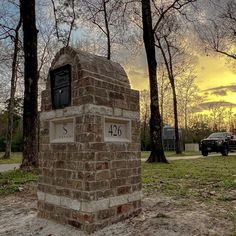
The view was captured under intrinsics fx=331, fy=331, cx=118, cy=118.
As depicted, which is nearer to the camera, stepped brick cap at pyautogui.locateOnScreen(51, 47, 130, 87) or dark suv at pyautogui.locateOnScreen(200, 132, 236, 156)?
stepped brick cap at pyautogui.locateOnScreen(51, 47, 130, 87)

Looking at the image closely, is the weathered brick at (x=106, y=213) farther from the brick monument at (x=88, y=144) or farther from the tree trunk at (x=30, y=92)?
the tree trunk at (x=30, y=92)

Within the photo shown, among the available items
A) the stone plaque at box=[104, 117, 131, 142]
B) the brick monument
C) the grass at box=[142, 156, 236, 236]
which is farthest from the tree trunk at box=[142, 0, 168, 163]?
the stone plaque at box=[104, 117, 131, 142]

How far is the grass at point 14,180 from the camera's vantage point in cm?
832

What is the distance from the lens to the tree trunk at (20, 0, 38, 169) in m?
11.1

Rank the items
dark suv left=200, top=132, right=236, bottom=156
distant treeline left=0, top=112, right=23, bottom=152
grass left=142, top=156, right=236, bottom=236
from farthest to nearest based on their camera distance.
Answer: distant treeline left=0, top=112, right=23, bottom=152 → dark suv left=200, top=132, right=236, bottom=156 → grass left=142, top=156, right=236, bottom=236

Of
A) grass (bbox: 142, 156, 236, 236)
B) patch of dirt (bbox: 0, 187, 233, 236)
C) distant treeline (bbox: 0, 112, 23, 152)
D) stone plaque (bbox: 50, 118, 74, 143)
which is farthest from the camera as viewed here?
distant treeline (bbox: 0, 112, 23, 152)

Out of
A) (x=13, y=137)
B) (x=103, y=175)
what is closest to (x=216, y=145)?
(x=103, y=175)

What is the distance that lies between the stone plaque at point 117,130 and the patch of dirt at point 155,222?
1.24m

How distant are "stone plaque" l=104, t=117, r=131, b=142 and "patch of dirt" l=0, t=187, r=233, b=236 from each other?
1.24 m

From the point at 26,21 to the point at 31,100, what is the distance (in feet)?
9.07

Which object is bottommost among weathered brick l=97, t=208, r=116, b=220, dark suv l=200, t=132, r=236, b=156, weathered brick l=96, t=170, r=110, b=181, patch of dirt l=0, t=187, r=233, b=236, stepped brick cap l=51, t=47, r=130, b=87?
patch of dirt l=0, t=187, r=233, b=236

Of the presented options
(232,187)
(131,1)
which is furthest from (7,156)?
(232,187)

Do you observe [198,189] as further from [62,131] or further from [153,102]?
[153,102]

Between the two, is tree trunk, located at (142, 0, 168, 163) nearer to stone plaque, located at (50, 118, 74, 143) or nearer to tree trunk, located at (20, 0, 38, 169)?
tree trunk, located at (20, 0, 38, 169)
